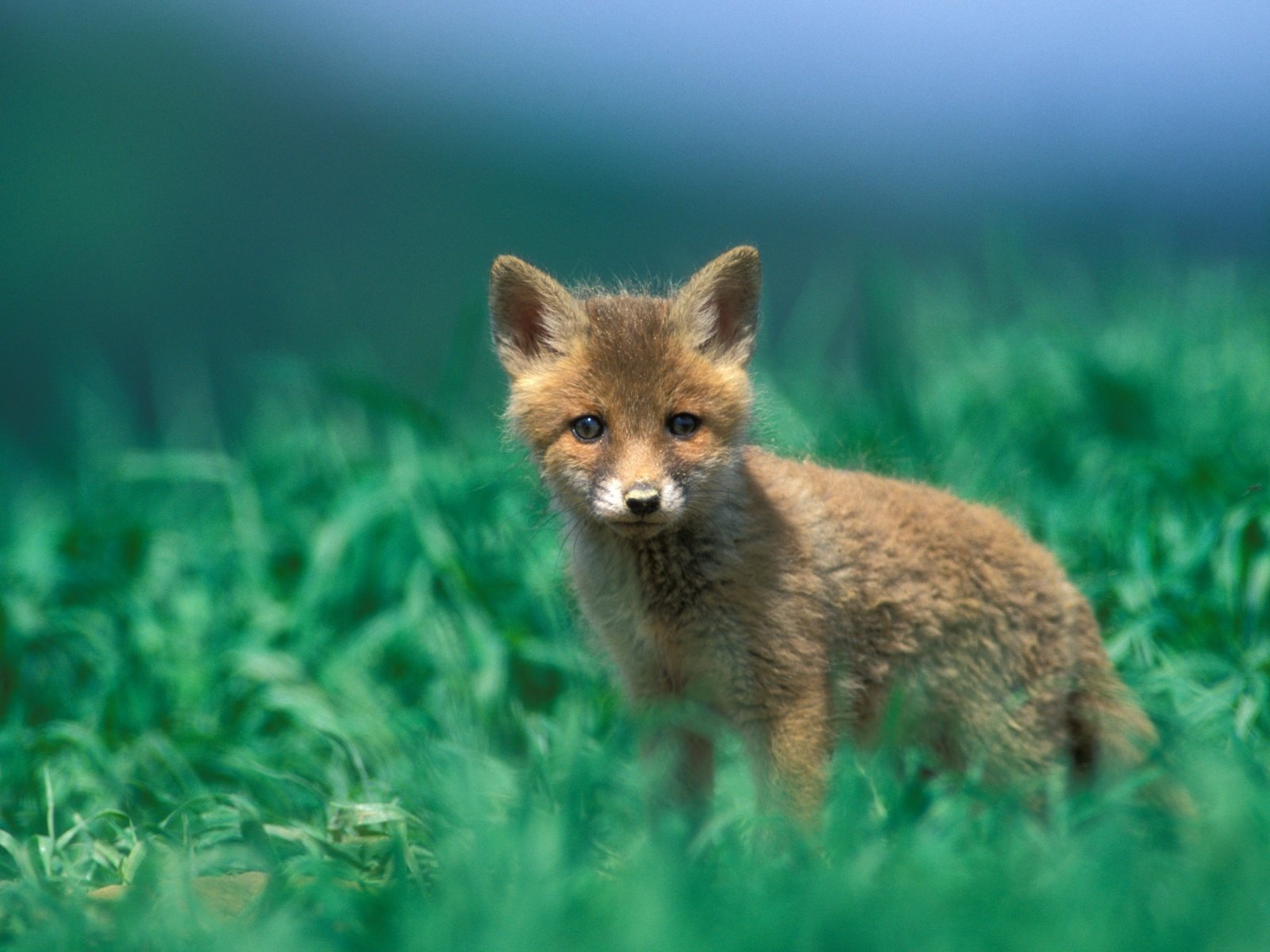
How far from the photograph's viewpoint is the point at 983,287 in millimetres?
7332

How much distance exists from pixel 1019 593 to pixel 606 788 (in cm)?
150

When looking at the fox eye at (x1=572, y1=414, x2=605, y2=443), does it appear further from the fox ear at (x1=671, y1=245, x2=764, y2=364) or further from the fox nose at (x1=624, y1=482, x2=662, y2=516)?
the fox ear at (x1=671, y1=245, x2=764, y2=364)

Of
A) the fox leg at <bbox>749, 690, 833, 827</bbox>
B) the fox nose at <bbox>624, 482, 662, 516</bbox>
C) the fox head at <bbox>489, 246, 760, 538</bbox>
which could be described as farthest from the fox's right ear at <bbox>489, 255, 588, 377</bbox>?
the fox leg at <bbox>749, 690, 833, 827</bbox>

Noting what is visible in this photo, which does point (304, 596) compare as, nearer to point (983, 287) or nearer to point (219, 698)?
point (219, 698)

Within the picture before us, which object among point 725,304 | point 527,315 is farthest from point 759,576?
point 527,315

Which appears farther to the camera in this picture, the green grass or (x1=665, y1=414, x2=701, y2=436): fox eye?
(x1=665, y1=414, x2=701, y2=436): fox eye

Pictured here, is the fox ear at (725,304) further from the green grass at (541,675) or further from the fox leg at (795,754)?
the fox leg at (795,754)

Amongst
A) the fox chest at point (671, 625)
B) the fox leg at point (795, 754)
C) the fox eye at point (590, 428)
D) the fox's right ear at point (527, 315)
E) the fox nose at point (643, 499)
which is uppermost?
the fox's right ear at point (527, 315)

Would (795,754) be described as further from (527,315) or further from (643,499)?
(527,315)

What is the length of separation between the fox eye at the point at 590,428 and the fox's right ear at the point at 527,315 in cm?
28

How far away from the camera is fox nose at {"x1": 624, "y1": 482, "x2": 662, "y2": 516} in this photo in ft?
10.6

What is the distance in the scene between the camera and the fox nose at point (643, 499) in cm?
322

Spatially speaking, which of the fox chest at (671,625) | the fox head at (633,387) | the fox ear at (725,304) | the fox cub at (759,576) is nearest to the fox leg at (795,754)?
the fox cub at (759,576)

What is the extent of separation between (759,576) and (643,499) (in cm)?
50
